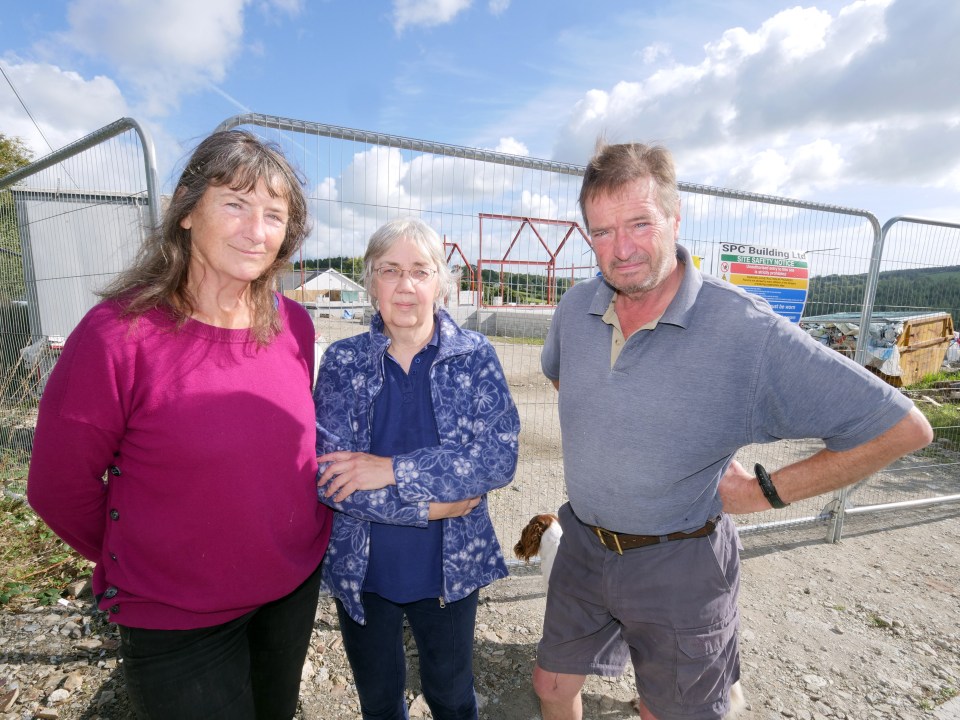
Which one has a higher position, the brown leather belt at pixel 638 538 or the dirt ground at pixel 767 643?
the brown leather belt at pixel 638 538

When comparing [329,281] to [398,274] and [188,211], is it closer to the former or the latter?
[398,274]

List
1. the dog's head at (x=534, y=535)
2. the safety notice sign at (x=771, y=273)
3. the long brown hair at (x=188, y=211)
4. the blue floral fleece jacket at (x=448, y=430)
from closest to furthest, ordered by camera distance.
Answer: the long brown hair at (x=188, y=211) → the blue floral fleece jacket at (x=448, y=430) → the dog's head at (x=534, y=535) → the safety notice sign at (x=771, y=273)

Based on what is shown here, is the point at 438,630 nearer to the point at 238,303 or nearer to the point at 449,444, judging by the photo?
the point at 449,444

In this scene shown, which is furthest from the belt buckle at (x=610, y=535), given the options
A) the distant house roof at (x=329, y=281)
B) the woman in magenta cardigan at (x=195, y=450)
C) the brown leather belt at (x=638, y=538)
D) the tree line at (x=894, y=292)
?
the tree line at (x=894, y=292)

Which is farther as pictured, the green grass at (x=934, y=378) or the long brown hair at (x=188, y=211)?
the green grass at (x=934, y=378)

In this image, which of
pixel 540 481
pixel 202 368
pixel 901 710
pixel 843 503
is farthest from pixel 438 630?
pixel 843 503

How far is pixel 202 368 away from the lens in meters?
1.39

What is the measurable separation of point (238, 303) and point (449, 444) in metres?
0.75

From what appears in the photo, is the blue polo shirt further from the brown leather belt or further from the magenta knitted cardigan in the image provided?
the brown leather belt

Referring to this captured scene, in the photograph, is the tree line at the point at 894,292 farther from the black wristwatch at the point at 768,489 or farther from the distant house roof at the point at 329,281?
the distant house roof at the point at 329,281

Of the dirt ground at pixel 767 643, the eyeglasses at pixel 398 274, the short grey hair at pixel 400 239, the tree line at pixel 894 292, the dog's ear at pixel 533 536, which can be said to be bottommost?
the dirt ground at pixel 767 643

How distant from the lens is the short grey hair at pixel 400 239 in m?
1.78

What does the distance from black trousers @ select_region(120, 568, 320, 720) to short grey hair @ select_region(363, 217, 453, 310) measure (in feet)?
3.27

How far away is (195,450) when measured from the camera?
1.33m
